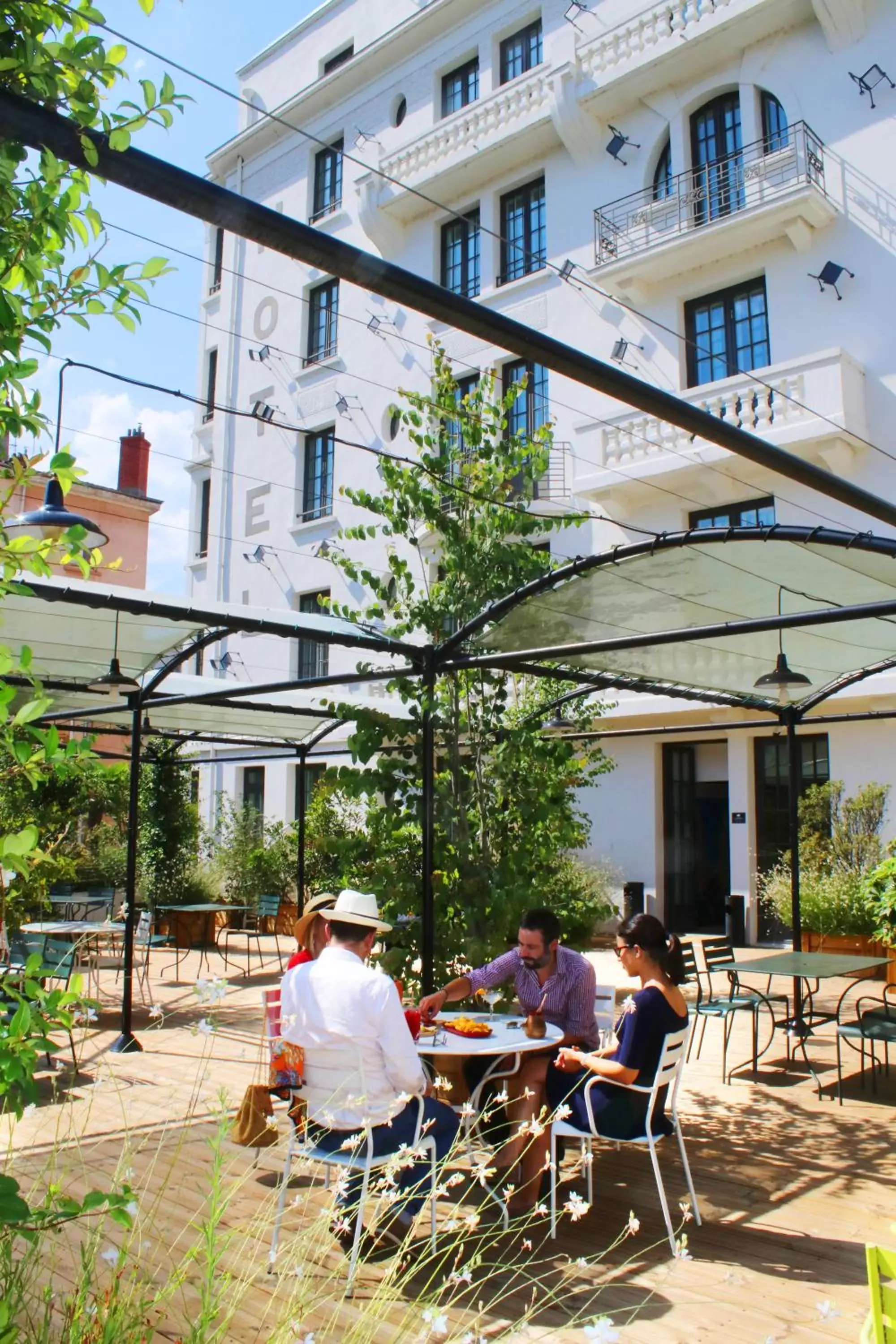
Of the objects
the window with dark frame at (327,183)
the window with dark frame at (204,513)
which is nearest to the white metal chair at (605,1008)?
the window with dark frame at (327,183)

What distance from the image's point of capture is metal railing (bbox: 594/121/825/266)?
14.9 meters

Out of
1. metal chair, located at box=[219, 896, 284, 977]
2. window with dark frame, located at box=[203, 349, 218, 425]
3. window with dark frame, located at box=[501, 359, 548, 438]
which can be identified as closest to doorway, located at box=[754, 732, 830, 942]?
window with dark frame, located at box=[501, 359, 548, 438]

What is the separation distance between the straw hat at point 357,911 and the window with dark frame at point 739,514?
38.4 ft

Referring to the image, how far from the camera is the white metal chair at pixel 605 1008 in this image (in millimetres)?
5965

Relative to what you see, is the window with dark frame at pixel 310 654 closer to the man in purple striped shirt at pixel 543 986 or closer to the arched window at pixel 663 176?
the arched window at pixel 663 176

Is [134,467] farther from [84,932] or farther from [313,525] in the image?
[84,932]

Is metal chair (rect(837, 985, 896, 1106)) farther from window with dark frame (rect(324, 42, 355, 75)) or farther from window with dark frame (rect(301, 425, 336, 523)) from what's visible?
window with dark frame (rect(324, 42, 355, 75))

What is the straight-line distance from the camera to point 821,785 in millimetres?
15250

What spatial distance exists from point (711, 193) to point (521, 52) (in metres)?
5.79

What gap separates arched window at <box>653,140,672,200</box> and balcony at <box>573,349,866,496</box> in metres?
3.65

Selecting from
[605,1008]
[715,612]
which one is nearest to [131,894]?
[605,1008]

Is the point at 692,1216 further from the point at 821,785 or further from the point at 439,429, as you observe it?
the point at 821,785

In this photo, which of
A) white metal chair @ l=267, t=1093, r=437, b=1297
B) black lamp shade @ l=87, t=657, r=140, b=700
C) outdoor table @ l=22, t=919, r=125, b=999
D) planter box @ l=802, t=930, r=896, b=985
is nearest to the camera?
white metal chair @ l=267, t=1093, r=437, b=1297

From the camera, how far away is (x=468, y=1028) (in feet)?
16.3
